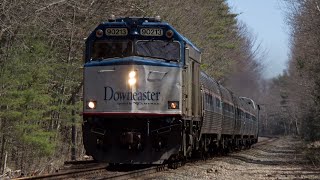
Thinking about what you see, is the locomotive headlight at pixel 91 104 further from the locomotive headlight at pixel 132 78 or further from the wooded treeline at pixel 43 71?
the wooded treeline at pixel 43 71

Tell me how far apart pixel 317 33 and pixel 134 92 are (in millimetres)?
18398

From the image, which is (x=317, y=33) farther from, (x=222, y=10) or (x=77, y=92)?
(x=222, y=10)

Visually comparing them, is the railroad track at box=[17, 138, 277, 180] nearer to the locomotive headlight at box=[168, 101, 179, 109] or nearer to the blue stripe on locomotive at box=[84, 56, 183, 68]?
the locomotive headlight at box=[168, 101, 179, 109]

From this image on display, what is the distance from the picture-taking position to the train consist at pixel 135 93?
13.8 m

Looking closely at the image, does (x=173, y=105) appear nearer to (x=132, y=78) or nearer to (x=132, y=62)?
(x=132, y=78)

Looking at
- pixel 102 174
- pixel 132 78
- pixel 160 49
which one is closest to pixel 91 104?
pixel 132 78

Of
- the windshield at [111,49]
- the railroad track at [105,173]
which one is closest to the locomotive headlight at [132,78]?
the windshield at [111,49]

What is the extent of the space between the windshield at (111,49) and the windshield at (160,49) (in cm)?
28

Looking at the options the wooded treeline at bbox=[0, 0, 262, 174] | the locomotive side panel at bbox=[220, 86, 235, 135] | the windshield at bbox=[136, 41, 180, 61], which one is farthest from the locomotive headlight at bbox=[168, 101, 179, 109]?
the locomotive side panel at bbox=[220, 86, 235, 135]

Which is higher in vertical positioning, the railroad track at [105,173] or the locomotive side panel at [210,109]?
the locomotive side panel at [210,109]

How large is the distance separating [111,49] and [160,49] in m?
1.26

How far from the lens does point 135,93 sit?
542 inches

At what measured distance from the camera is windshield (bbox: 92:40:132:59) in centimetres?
1442

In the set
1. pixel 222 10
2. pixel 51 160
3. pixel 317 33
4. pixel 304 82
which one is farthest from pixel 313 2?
pixel 222 10
